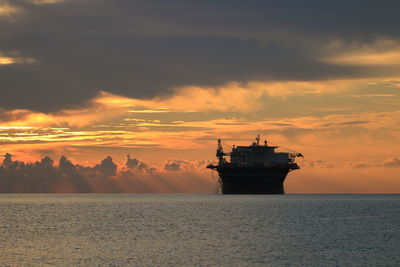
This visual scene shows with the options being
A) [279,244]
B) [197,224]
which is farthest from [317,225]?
[279,244]

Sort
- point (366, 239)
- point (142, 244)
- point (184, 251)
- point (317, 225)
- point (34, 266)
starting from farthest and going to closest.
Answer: point (317, 225) → point (366, 239) → point (142, 244) → point (184, 251) → point (34, 266)

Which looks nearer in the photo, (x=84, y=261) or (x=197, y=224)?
(x=84, y=261)

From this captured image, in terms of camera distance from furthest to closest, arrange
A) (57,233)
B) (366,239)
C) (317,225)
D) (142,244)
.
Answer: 1. (317,225)
2. (57,233)
3. (366,239)
4. (142,244)

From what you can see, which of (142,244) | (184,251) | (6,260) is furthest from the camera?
(142,244)

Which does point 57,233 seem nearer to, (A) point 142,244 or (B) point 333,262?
(A) point 142,244

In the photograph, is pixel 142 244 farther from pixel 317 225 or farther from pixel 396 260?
pixel 317 225

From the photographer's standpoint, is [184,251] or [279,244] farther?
[279,244]

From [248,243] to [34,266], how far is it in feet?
80.5

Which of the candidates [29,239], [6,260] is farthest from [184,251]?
[29,239]

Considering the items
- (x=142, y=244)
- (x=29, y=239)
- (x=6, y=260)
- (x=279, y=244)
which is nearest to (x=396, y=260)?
(x=279, y=244)

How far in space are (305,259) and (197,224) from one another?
41.4 meters

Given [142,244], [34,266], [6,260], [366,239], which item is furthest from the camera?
[366,239]

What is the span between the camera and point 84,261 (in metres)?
50.6

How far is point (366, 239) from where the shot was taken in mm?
68438
